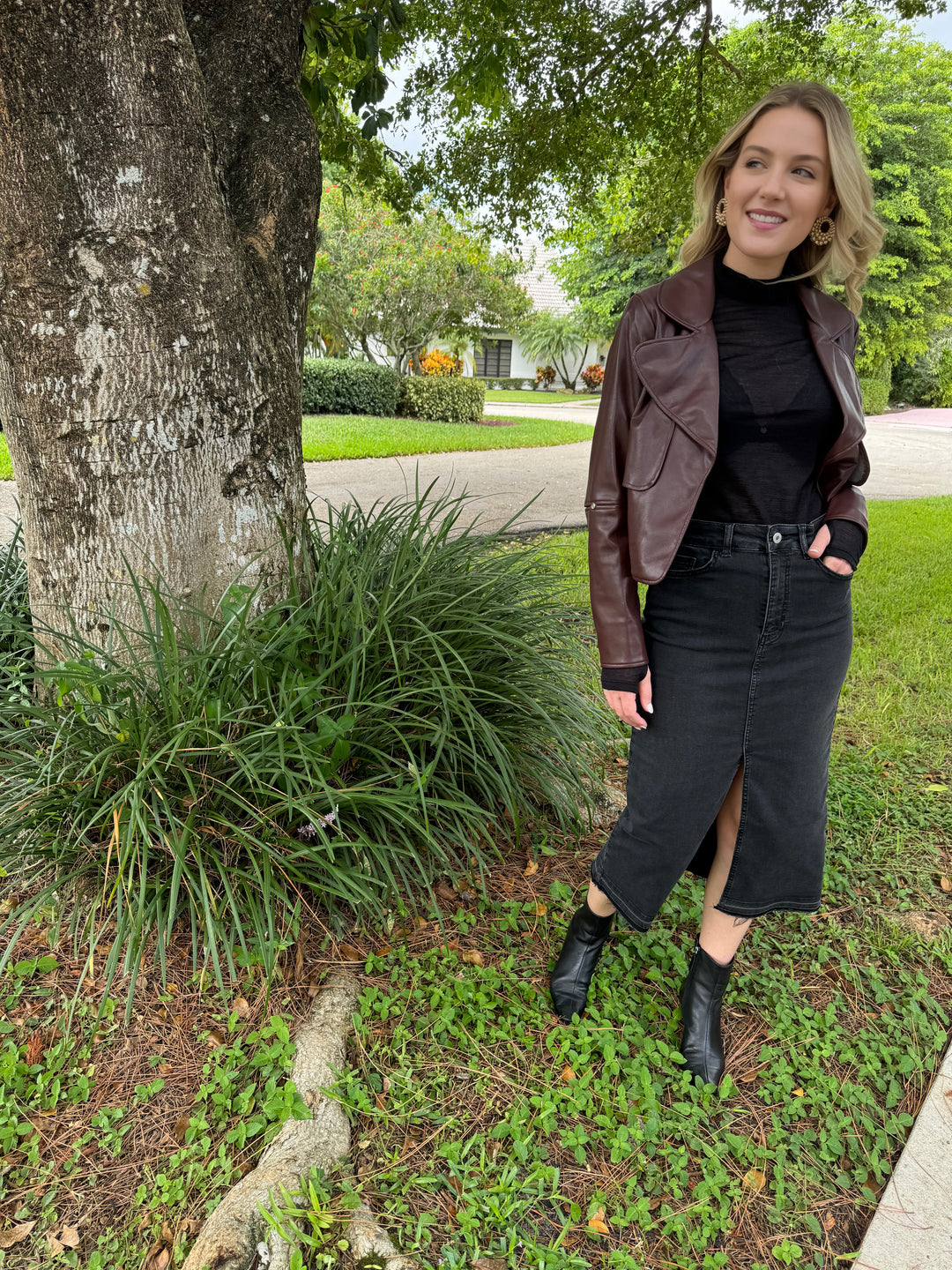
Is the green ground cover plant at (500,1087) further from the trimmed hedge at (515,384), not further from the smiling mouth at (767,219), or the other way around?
the trimmed hedge at (515,384)

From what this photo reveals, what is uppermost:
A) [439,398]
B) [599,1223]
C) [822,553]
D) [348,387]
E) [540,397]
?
[822,553]

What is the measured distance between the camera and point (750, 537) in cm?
169

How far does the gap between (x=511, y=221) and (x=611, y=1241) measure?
22.2ft

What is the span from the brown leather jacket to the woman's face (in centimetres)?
12

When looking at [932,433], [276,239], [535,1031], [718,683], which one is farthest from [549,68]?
[932,433]

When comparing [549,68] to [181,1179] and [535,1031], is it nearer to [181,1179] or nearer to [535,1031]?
[535,1031]

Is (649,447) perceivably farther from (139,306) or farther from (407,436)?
(407,436)

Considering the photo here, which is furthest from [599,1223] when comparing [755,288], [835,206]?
[835,206]

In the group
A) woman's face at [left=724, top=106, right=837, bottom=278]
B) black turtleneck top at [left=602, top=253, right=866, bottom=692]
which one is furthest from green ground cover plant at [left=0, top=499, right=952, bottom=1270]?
woman's face at [left=724, top=106, right=837, bottom=278]

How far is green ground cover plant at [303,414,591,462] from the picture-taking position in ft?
34.8

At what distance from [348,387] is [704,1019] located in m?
15.1

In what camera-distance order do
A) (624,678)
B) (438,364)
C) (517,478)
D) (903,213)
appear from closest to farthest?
(624,678) < (517,478) < (438,364) < (903,213)

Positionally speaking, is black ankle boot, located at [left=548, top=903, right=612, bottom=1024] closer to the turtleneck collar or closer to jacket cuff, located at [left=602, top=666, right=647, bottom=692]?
jacket cuff, located at [left=602, top=666, right=647, bottom=692]

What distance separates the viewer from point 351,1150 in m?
1.72
